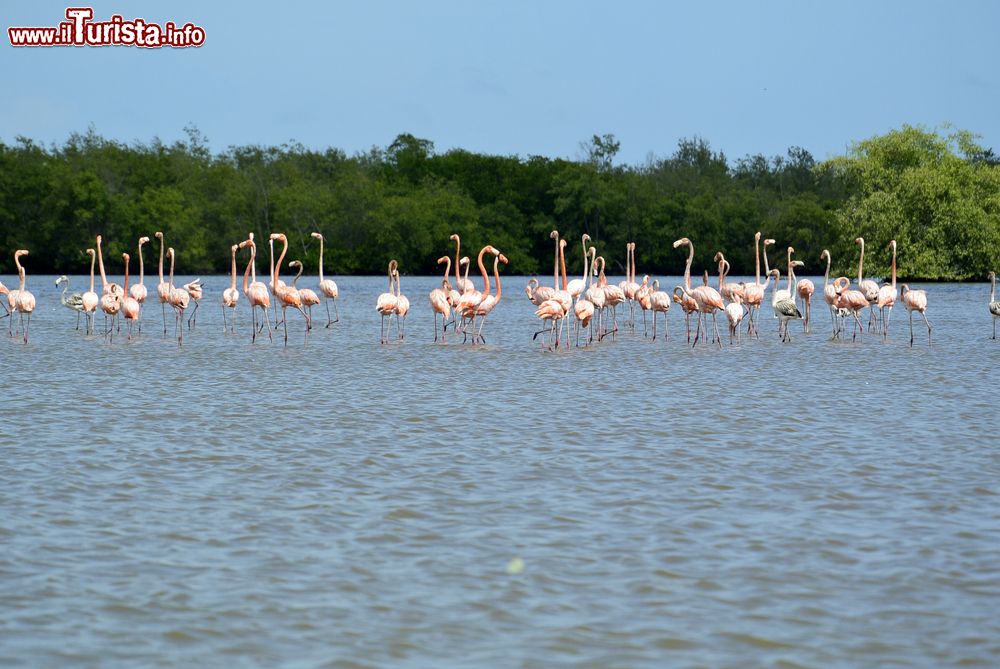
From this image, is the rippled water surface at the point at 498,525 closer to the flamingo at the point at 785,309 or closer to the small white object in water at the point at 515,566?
the small white object in water at the point at 515,566

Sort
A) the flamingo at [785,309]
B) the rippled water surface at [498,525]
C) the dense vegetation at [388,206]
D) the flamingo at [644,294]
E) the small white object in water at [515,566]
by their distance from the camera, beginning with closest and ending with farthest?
1. the rippled water surface at [498,525]
2. the small white object in water at [515,566]
3. the flamingo at [785,309]
4. the flamingo at [644,294]
5. the dense vegetation at [388,206]

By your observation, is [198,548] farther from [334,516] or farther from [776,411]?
[776,411]

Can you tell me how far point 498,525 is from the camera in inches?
271

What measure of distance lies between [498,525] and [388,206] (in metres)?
72.2

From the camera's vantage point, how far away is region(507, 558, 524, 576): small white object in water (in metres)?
5.95

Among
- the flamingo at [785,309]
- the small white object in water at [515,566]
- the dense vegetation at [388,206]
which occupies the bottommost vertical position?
the small white object in water at [515,566]

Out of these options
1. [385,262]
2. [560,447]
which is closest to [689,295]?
[560,447]

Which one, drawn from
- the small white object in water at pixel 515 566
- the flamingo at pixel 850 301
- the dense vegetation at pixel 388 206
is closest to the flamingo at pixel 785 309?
the flamingo at pixel 850 301

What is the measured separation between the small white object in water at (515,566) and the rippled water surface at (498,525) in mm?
36

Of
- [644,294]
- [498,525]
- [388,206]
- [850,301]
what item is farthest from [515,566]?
[388,206]

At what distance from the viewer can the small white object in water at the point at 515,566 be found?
595 centimetres

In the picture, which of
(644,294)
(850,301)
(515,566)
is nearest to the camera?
(515,566)

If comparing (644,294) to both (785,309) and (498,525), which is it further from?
(498,525)

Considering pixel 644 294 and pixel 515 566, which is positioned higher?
pixel 644 294
